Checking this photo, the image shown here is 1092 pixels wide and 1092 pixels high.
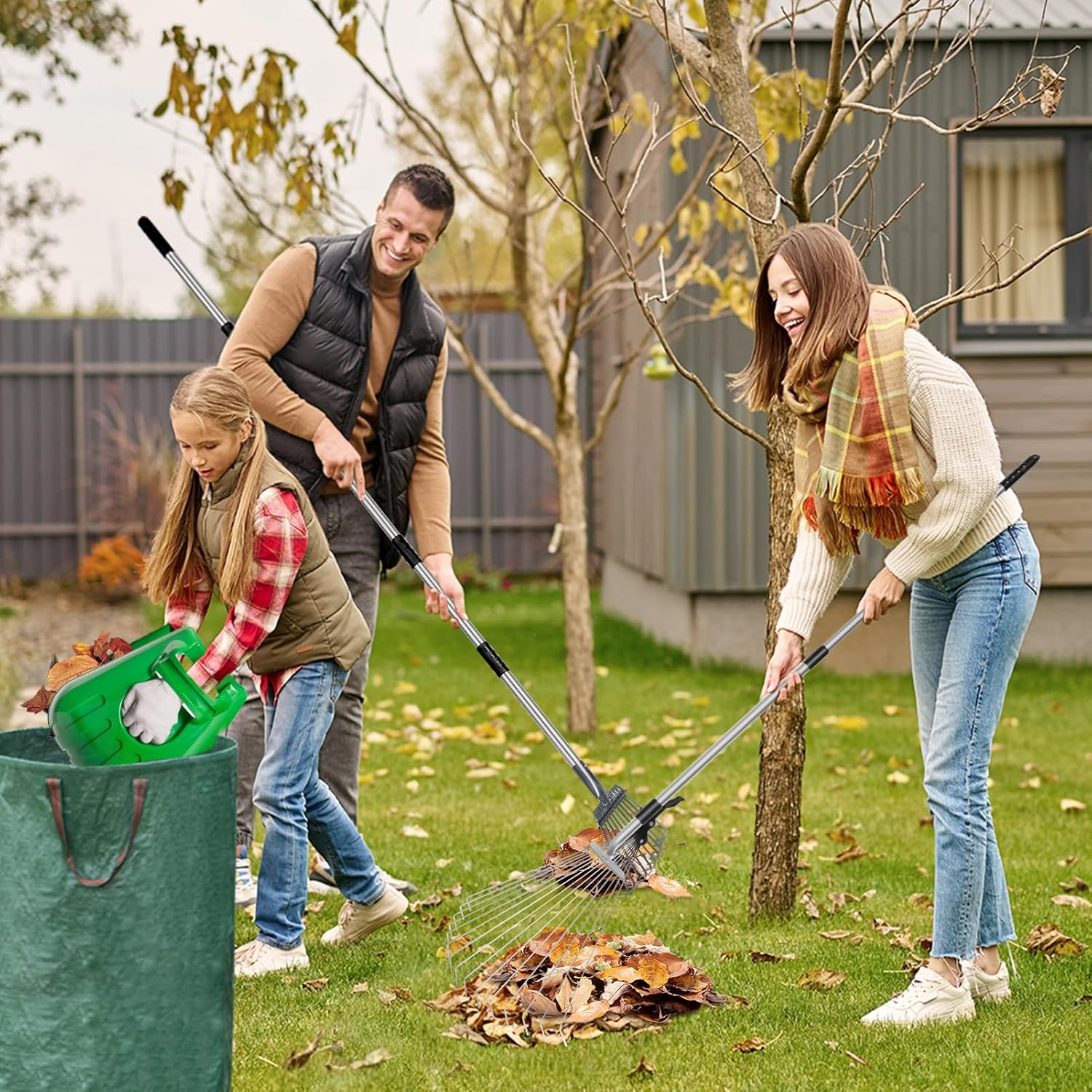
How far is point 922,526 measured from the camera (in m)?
3.38

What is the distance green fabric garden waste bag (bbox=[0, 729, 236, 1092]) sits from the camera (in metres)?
2.70

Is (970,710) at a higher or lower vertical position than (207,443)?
lower

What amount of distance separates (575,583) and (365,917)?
3.51 meters

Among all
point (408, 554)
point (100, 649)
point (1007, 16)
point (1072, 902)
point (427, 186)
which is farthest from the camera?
point (1007, 16)

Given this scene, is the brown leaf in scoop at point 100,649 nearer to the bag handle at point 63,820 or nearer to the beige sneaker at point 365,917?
the bag handle at point 63,820

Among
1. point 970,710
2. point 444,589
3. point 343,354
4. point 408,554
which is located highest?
point 343,354

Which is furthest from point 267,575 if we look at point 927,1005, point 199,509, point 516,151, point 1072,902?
point 516,151

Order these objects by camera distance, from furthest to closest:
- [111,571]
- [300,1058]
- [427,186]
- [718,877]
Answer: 1. [111,571]
2. [718,877]
3. [427,186]
4. [300,1058]

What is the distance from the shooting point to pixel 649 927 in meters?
4.37

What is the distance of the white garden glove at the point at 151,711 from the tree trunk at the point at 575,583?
4410mm

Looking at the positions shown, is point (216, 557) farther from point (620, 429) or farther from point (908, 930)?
point (620, 429)

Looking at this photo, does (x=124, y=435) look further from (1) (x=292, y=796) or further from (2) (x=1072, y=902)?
(2) (x=1072, y=902)

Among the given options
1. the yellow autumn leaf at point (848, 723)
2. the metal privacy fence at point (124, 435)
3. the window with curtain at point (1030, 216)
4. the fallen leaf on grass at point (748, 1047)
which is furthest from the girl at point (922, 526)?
the metal privacy fence at point (124, 435)

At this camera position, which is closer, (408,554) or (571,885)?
(571,885)
